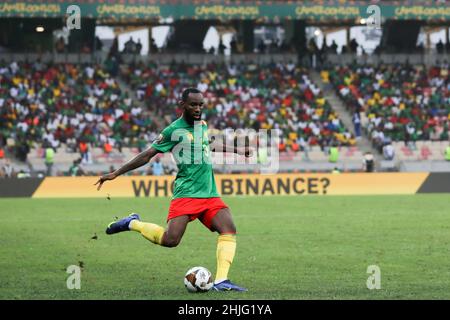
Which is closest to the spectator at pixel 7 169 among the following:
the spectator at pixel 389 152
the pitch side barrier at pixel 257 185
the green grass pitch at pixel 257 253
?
the pitch side barrier at pixel 257 185

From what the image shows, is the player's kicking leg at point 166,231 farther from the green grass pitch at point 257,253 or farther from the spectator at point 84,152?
the spectator at point 84,152

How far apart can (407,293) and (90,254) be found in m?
6.65

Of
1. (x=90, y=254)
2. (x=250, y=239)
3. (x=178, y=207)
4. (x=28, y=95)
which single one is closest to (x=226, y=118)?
(x=28, y=95)

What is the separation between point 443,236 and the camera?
1973 cm

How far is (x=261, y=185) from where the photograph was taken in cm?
3694

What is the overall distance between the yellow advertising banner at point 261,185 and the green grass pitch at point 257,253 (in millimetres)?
6257

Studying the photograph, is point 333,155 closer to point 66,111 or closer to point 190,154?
point 66,111

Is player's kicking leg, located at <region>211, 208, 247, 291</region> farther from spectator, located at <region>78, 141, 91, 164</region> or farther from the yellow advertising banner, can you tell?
spectator, located at <region>78, 141, 91, 164</region>

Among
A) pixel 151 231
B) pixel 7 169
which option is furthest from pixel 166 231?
pixel 7 169

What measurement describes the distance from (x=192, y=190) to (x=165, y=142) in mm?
632

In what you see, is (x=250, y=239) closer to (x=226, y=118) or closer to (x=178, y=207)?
(x=178, y=207)

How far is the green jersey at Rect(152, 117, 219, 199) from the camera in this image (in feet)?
40.0

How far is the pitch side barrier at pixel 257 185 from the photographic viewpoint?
3597 centimetres

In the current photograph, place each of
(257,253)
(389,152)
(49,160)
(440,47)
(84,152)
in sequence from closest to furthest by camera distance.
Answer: (257,253)
(49,160)
(84,152)
(389,152)
(440,47)
